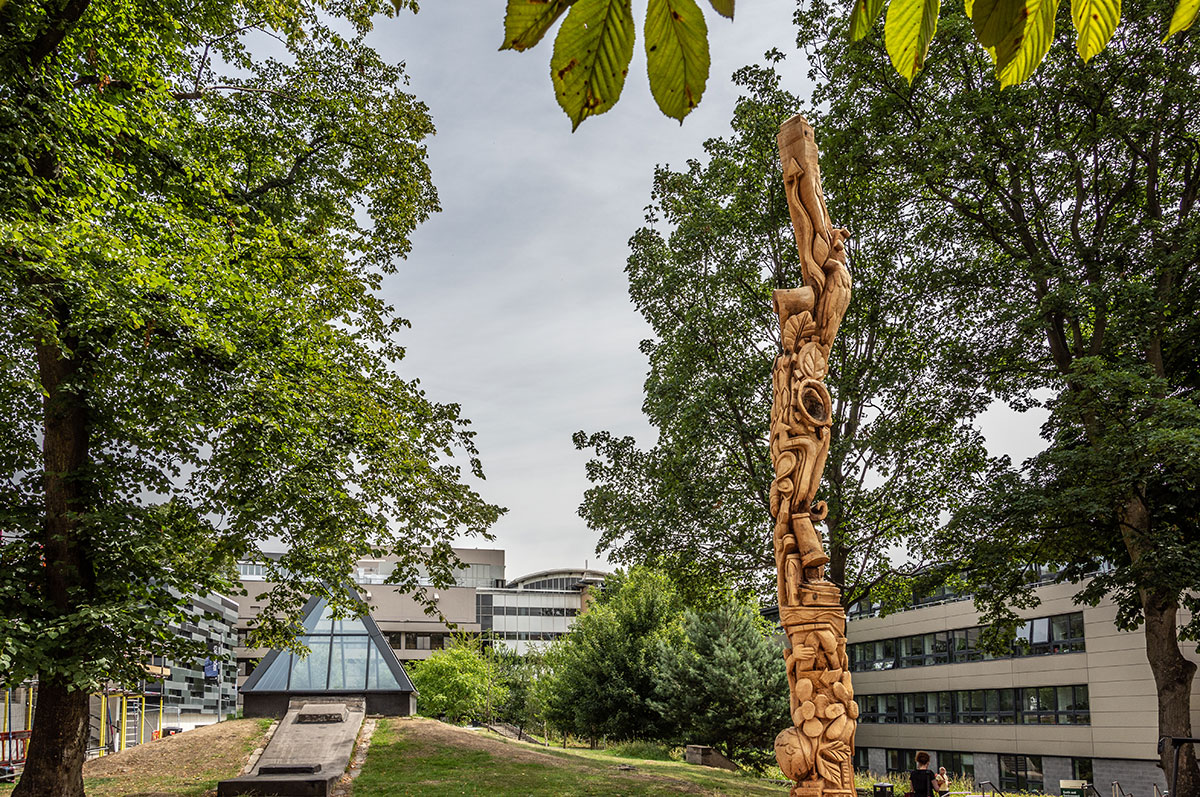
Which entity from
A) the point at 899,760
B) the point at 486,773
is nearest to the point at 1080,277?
the point at 486,773

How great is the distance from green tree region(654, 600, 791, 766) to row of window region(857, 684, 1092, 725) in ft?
35.7

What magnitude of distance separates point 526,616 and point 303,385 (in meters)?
76.5

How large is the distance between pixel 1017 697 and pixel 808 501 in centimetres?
3104

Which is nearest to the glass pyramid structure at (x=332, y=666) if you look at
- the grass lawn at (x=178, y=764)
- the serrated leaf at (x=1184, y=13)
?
the grass lawn at (x=178, y=764)

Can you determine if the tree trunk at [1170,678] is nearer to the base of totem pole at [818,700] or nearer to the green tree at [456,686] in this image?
the base of totem pole at [818,700]

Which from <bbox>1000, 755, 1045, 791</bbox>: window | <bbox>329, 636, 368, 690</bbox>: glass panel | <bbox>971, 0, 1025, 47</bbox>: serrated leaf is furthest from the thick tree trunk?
<bbox>1000, 755, 1045, 791</bbox>: window

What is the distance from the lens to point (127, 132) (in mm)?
12234

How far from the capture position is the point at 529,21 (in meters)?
0.99

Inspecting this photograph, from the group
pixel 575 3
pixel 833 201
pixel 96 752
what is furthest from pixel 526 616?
pixel 575 3

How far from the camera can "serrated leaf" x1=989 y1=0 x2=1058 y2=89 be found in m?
1.20

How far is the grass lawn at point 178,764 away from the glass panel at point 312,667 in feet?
8.89

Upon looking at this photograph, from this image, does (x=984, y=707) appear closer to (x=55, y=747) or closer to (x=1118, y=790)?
(x=1118, y=790)

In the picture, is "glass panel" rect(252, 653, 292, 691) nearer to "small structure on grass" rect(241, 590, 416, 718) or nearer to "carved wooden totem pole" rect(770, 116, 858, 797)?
"small structure on grass" rect(241, 590, 416, 718)

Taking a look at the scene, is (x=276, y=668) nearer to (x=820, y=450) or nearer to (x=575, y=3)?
(x=820, y=450)
